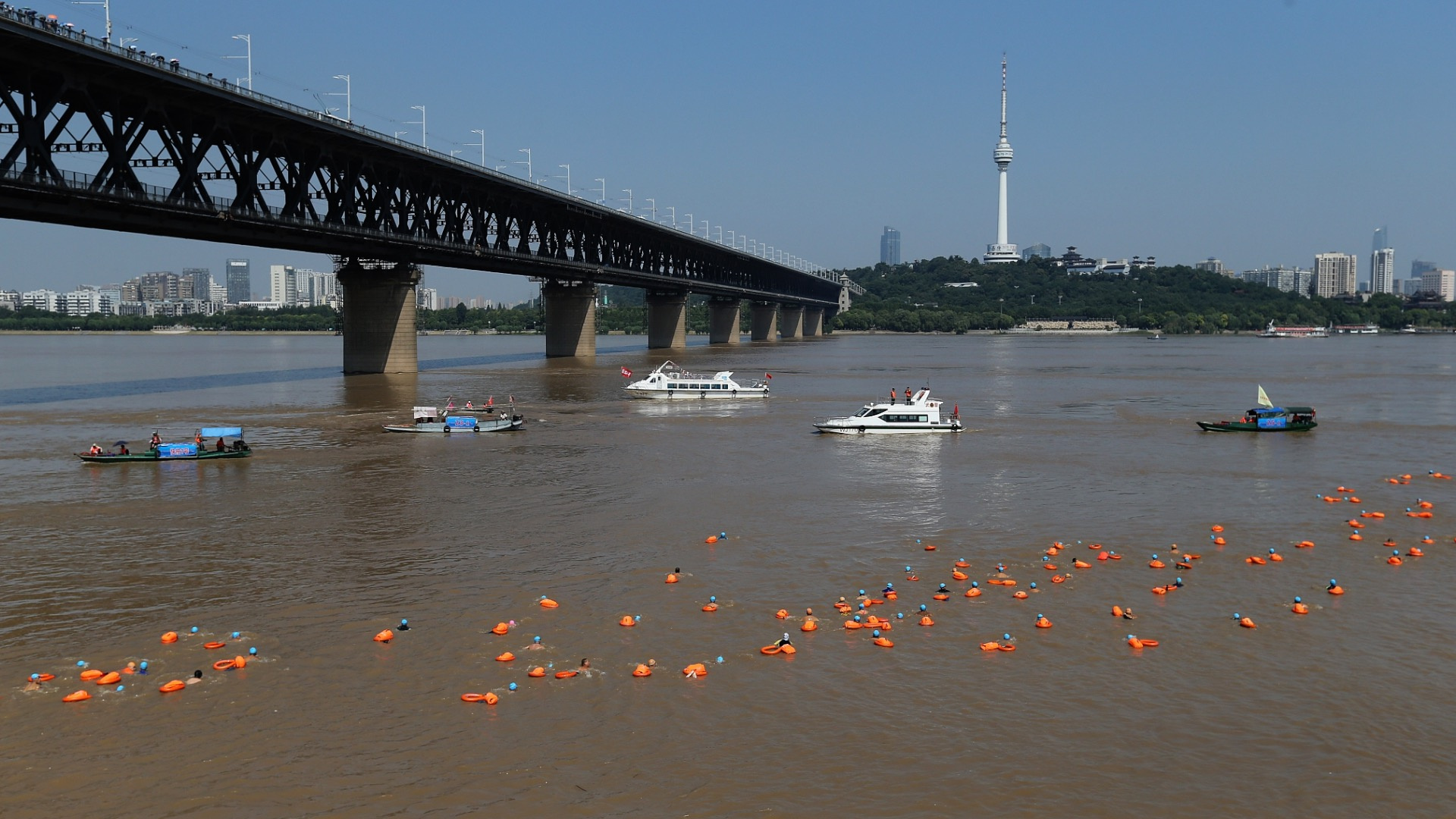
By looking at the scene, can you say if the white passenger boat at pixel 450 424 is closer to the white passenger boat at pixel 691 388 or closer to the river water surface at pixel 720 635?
the river water surface at pixel 720 635

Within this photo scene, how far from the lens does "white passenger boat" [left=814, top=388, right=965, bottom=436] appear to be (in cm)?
6394

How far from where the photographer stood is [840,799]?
16750 mm

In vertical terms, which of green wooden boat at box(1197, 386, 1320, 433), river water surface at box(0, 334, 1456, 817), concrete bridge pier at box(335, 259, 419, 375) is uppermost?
concrete bridge pier at box(335, 259, 419, 375)

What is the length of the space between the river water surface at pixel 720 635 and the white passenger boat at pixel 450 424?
26.7ft

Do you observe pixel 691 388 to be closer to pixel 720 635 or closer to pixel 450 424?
pixel 450 424

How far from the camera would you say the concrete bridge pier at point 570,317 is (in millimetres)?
161000

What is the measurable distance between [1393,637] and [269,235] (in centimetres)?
8516

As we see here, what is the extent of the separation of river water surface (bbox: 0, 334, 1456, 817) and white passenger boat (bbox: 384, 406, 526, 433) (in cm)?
814

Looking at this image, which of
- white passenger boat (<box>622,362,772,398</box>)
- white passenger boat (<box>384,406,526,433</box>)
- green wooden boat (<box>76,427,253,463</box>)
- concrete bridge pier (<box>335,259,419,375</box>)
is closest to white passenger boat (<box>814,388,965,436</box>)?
white passenger boat (<box>384,406,526,433</box>)

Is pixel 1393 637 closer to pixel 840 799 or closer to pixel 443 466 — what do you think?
pixel 840 799

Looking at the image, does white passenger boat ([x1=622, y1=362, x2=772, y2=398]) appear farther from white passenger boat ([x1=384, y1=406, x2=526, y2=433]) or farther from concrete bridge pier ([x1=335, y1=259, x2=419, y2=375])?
concrete bridge pier ([x1=335, y1=259, x2=419, y2=375])

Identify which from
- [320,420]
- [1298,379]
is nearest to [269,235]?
[320,420]

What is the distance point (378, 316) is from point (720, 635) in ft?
318

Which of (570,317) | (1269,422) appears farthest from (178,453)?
(570,317)
